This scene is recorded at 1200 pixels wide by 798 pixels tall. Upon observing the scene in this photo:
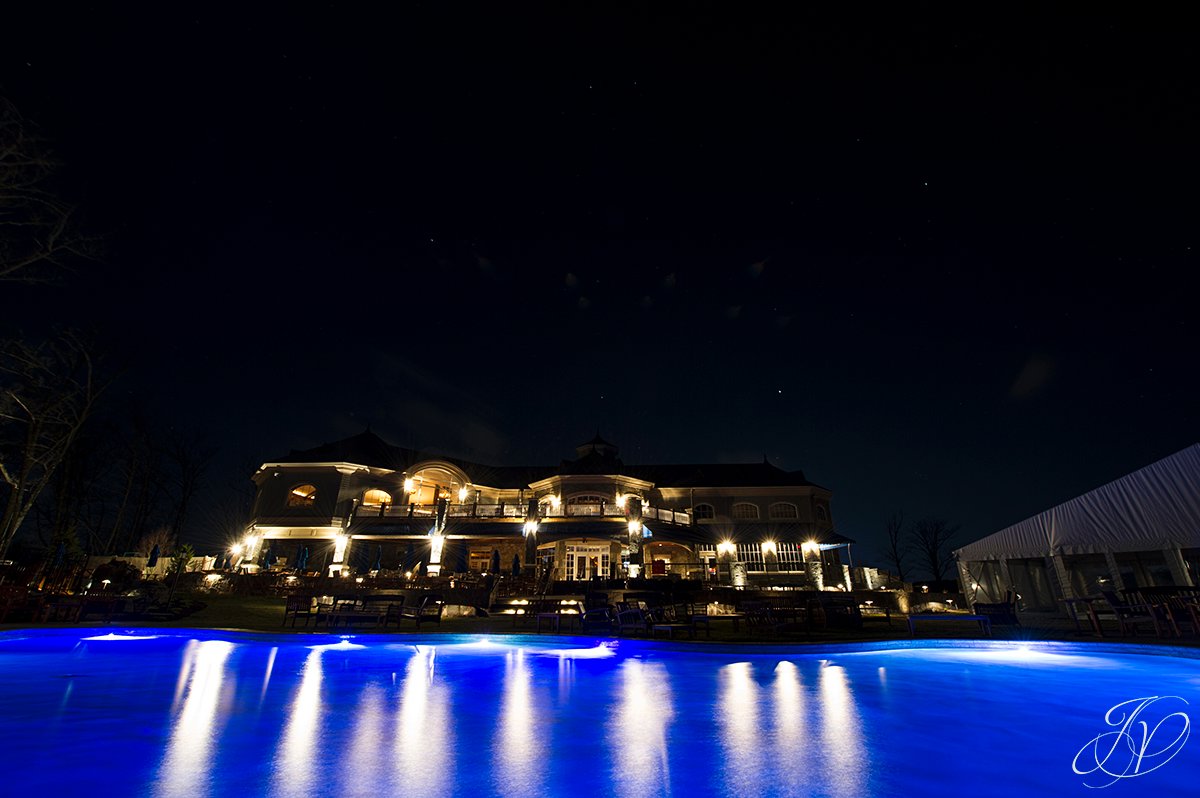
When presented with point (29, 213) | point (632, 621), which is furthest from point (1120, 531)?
point (29, 213)

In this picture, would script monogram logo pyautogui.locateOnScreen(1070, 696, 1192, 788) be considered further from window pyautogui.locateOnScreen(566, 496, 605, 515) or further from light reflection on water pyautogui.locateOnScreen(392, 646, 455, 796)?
window pyautogui.locateOnScreen(566, 496, 605, 515)

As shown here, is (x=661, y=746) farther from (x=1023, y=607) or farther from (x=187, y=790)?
A: (x=1023, y=607)

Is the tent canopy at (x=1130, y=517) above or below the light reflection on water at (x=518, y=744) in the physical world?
above

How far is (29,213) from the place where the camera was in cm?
1388

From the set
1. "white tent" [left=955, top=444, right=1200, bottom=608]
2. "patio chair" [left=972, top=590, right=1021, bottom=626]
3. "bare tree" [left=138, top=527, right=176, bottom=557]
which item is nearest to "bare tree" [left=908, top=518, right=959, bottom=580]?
"white tent" [left=955, top=444, right=1200, bottom=608]

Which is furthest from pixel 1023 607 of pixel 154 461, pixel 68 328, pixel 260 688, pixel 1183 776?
pixel 154 461

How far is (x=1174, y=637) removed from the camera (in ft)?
33.3

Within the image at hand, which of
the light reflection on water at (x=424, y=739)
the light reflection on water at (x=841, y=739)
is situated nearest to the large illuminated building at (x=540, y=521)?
the light reflection on water at (x=841, y=739)

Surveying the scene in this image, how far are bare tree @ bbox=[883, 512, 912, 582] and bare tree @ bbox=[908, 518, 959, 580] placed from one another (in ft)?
2.57

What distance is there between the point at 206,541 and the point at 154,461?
736cm

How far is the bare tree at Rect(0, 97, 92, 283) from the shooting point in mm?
12656

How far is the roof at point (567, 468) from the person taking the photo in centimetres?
2988

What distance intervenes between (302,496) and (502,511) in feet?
39.4

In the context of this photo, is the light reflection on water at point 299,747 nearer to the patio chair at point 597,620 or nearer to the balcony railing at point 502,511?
the patio chair at point 597,620
